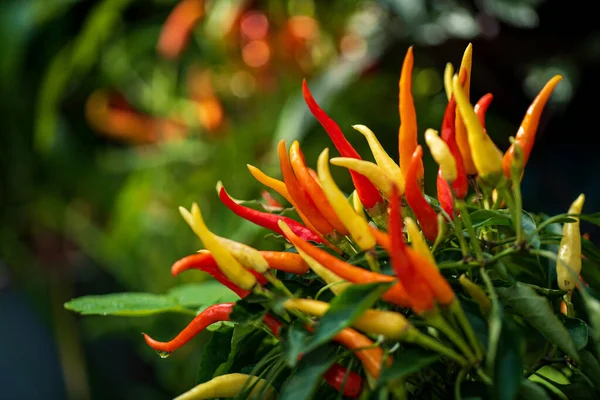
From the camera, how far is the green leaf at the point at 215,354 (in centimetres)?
39

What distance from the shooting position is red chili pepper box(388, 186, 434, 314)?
0.28 metres

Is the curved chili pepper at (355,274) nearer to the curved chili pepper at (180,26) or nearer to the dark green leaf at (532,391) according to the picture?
the dark green leaf at (532,391)

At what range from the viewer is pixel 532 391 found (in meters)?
0.30

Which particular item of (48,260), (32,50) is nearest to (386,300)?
(48,260)

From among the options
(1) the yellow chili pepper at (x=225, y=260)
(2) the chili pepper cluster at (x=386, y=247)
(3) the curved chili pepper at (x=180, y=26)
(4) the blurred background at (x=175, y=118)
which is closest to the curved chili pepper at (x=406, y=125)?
(2) the chili pepper cluster at (x=386, y=247)

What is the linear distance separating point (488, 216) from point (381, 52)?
72cm

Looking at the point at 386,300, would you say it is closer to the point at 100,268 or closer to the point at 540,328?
the point at 540,328

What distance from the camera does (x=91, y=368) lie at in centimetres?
188

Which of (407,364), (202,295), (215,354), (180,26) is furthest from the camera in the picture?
(180,26)

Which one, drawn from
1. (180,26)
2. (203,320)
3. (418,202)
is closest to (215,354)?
(203,320)

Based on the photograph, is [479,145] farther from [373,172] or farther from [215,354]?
[215,354]

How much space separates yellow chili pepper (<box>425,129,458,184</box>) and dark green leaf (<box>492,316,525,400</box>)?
2.8 inches

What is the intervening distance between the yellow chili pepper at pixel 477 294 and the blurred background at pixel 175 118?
1.54ft

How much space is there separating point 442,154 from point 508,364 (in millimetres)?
96
